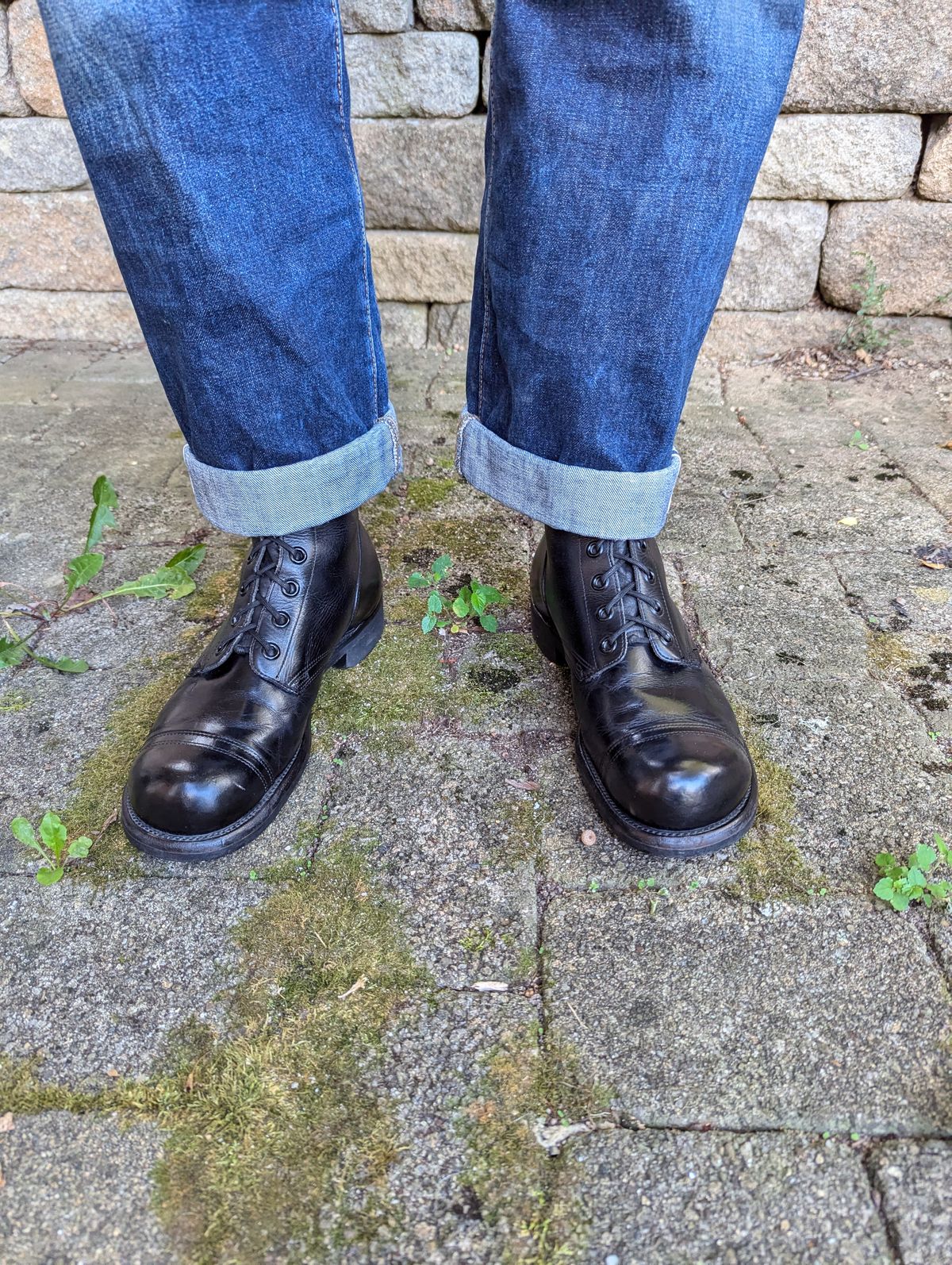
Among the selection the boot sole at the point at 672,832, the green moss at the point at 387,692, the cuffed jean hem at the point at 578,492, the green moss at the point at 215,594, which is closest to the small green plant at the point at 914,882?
the boot sole at the point at 672,832

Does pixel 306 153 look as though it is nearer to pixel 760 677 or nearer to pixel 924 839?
pixel 760 677

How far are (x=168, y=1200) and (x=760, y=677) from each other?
1.04 metres

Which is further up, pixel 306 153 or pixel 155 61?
A: pixel 155 61

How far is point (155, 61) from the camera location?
0.88 metres

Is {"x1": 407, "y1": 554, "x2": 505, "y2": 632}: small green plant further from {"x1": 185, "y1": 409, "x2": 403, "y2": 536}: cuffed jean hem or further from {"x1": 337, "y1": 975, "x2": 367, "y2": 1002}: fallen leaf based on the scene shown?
{"x1": 337, "y1": 975, "x2": 367, "y2": 1002}: fallen leaf

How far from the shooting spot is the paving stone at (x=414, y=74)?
2.44 metres

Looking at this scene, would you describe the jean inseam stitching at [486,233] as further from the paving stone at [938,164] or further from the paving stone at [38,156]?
the paving stone at [38,156]

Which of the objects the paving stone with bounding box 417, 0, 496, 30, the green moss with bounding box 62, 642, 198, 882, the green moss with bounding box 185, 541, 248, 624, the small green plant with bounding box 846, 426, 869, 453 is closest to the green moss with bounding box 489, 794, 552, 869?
the green moss with bounding box 62, 642, 198, 882

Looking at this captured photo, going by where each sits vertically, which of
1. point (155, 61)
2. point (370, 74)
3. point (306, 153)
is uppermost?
point (155, 61)

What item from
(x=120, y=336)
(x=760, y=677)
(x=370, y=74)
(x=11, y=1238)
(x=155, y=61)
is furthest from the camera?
(x=120, y=336)

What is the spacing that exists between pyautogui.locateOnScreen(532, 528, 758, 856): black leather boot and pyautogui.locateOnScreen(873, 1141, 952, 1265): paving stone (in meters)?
0.36

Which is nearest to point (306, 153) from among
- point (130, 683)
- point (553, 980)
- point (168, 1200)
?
point (130, 683)

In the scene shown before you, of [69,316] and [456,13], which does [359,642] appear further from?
[69,316]

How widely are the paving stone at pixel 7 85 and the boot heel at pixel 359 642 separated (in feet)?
7.53
